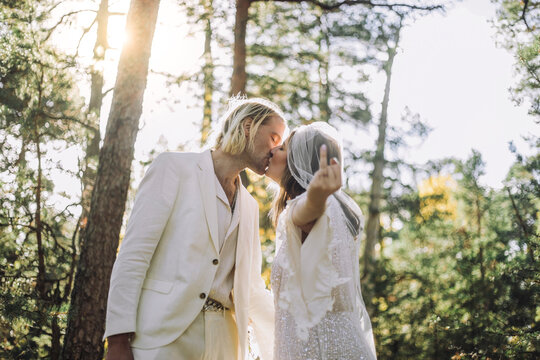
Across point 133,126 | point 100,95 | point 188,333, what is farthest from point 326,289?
point 100,95

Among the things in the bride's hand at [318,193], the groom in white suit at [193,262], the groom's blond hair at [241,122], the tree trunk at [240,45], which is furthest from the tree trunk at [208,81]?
the bride's hand at [318,193]

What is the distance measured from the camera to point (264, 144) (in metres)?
3.12

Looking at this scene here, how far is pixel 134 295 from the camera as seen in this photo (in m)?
2.44

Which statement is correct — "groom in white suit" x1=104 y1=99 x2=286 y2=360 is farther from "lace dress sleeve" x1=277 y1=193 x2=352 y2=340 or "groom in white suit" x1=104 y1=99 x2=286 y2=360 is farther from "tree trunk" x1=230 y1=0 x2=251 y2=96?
"tree trunk" x1=230 y1=0 x2=251 y2=96

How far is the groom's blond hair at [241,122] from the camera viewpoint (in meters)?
3.05

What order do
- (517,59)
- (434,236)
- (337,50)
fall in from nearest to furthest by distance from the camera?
(517,59) < (434,236) < (337,50)

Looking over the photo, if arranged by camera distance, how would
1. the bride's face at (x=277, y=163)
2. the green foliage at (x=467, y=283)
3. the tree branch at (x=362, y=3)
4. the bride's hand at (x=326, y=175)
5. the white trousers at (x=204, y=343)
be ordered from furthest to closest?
the tree branch at (x=362, y=3) → the green foliage at (x=467, y=283) → the bride's face at (x=277, y=163) → the white trousers at (x=204, y=343) → the bride's hand at (x=326, y=175)

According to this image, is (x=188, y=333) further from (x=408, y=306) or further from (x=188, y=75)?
(x=188, y=75)

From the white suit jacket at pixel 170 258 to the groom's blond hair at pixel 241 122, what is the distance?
0.74 feet

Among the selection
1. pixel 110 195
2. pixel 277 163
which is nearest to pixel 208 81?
pixel 110 195

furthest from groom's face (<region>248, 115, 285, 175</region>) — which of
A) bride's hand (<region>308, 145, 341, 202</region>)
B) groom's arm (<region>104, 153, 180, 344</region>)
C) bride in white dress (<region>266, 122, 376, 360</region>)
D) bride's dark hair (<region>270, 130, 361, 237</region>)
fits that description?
bride's hand (<region>308, 145, 341, 202</region>)

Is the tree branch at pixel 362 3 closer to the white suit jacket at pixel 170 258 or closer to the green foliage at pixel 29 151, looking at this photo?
the green foliage at pixel 29 151

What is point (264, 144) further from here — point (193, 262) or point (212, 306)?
point (212, 306)

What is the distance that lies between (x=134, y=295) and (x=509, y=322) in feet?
15.1
